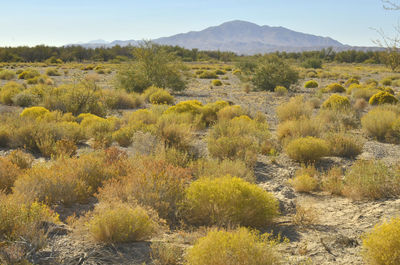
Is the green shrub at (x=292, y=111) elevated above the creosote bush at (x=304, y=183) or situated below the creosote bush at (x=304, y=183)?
above

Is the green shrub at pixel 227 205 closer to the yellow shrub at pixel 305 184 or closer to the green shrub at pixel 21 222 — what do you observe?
the yellow shrub at pixel 305 184

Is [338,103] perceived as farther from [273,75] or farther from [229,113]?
[273,75]

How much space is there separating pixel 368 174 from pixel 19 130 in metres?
7.78

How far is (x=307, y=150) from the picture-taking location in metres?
7.84

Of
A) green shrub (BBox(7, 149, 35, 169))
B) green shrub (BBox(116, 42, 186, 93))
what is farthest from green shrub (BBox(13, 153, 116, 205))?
green shrub (BBox(116, 42, 186, 93))

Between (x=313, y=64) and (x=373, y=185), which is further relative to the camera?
(x=313, y=64)

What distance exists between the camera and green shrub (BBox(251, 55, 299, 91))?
22.6 metres

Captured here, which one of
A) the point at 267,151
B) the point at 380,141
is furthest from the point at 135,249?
the point at 380,141

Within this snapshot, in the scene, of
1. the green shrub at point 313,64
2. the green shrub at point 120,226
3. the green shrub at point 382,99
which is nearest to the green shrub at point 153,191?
the green shrub at point 120,226

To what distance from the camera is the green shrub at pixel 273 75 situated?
22.6 meters

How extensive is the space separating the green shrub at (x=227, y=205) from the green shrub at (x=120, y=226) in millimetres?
856

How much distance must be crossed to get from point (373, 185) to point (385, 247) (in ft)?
8.05

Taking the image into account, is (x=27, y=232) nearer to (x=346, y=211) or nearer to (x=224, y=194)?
(x=224, y=194)

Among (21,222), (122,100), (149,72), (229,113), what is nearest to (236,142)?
(229,113)
